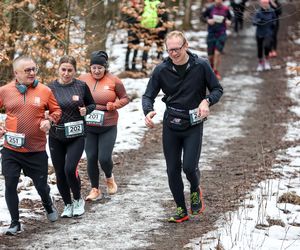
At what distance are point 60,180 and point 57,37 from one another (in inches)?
176

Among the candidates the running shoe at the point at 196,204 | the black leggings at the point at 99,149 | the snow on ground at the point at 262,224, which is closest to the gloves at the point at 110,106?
the black leggings at the point at 99,149

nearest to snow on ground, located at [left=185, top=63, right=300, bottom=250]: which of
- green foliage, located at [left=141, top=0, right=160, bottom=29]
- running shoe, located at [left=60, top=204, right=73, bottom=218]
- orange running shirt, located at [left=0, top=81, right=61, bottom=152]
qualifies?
running shoe, located at [left=60, top=204, right=73, bottom=218]

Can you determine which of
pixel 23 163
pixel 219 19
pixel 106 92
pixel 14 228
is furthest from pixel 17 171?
pixel 219 19

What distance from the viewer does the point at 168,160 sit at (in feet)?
23.5

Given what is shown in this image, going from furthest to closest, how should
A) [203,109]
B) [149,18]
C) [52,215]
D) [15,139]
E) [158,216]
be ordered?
[149,18], [158,216], [52,215], [203,109], [15,139]

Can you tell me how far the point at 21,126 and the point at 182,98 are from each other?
1761 mm

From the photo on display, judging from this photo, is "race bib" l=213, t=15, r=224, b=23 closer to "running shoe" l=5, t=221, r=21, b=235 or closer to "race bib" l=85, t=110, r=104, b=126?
"race bib" l=85, t=110, r=104, b=126

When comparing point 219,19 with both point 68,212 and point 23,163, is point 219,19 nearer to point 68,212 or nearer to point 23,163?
point 68,212

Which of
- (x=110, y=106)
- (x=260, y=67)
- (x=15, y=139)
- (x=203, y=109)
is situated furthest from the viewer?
(x=260, y=67)

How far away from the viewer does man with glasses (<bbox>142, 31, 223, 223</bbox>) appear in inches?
271

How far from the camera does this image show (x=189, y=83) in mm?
6926

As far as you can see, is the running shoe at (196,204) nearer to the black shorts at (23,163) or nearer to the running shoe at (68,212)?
the running shoe at (68,212)

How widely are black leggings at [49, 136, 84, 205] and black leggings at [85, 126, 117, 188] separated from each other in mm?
784

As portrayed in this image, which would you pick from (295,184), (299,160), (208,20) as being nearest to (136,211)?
(295,184)
